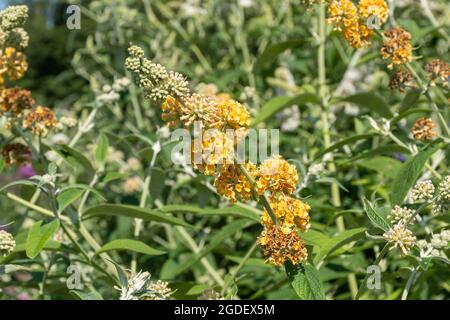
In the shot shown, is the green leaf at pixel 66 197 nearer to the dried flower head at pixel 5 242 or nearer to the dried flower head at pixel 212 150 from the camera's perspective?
the dried flower head at pixel 5 242

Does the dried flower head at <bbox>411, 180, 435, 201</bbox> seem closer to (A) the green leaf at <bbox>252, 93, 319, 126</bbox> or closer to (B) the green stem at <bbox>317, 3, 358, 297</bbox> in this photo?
(B) the green stem at <bbox>317, 3, 358, 297</bbox>

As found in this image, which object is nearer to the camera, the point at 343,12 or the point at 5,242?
the point at 5,242

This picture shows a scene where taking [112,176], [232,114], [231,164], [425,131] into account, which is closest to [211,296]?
[231,164]

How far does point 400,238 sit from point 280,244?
0.90 feet

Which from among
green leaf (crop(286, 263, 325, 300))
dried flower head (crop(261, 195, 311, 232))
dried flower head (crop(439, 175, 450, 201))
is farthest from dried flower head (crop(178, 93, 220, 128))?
dried flower head (crop(439, 175, 450, 201))

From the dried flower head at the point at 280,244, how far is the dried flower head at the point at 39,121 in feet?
3.28

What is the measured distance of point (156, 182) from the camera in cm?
260

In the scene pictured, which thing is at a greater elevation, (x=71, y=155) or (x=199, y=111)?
(x=199, y=111)

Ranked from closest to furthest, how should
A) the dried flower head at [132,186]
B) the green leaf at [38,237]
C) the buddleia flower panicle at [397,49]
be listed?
the green leaf at [38,237] < the buddleia flower panicle at [397,49] < the dried flower head at [132,186]

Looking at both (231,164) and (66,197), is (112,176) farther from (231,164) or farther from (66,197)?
(231,164)

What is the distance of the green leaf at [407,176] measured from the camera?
194 cm

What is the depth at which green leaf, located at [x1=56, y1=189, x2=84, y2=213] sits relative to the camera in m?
Result: 2.06

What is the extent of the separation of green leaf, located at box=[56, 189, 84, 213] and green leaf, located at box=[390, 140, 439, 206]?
3.04 feet

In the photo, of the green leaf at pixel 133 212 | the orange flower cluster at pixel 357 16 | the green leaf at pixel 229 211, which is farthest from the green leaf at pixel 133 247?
the orange flower cluster at pixel 357 16
